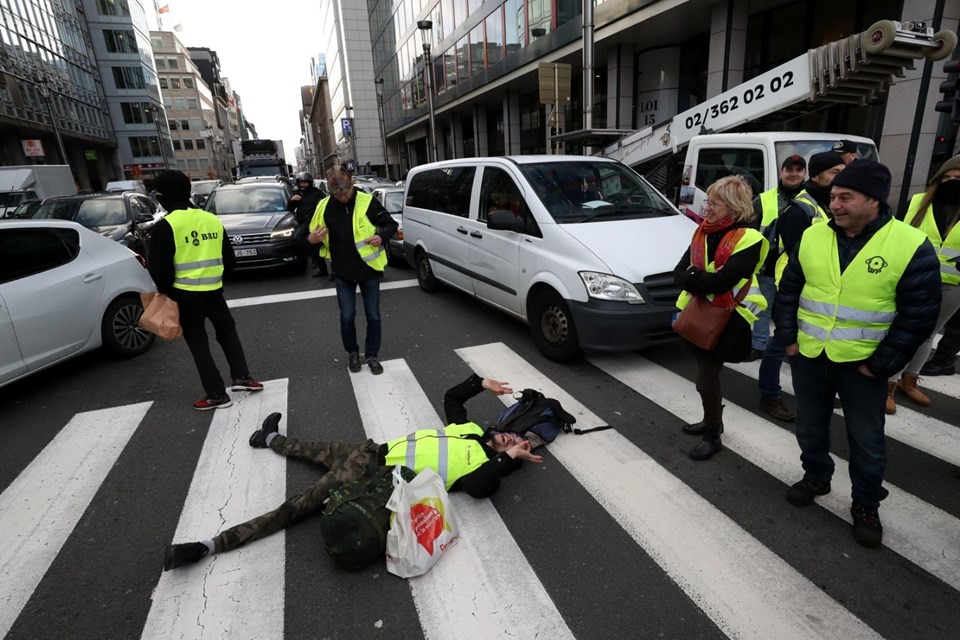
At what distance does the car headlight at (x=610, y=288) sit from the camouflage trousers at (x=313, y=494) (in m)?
2.52

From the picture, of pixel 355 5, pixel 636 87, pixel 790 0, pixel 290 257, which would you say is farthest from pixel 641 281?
pixel 355 5

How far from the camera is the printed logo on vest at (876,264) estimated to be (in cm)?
242

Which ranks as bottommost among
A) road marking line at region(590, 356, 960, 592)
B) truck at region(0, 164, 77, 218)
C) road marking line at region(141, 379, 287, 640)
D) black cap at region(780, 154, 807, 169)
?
road marking line at region(590, 356, 960, 592)

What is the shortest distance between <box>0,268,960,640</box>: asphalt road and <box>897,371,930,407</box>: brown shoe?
0.35 ft

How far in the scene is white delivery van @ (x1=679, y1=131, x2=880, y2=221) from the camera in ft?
23.0

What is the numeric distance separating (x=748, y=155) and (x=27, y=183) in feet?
77.3

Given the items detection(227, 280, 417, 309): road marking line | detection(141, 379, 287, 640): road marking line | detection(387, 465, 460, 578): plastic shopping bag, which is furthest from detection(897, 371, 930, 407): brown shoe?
detection(227, 280, 417, 309): road marking line

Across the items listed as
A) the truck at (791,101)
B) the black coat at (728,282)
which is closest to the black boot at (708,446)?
the black coat at (728,282)

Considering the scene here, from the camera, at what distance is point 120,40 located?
57750 millimetres

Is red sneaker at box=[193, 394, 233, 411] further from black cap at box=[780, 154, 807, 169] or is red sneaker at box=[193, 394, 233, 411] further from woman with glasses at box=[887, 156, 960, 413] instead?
woman with glasses at box=[887, 156, 960, 413]

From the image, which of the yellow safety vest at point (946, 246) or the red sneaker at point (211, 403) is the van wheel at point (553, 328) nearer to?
the yellow safety vest at point (946, 246)

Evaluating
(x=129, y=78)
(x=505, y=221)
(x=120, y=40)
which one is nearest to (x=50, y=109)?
(x=129, y=78)

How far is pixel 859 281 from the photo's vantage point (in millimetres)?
2500

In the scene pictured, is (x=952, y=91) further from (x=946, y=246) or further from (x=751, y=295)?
(x=751, y=295)
